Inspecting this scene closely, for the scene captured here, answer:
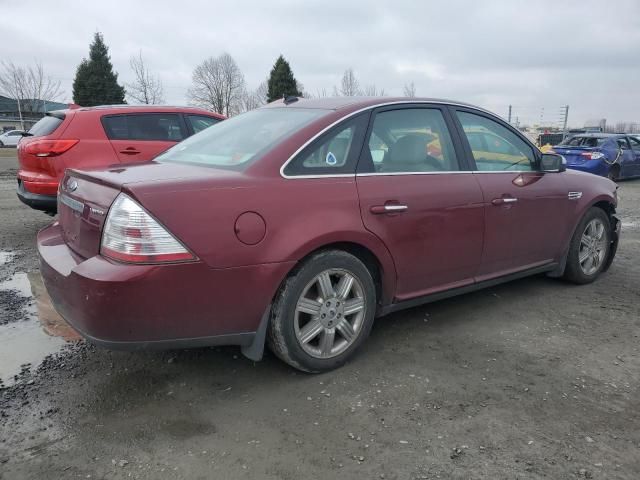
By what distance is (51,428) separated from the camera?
2.60m

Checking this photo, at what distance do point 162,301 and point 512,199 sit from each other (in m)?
2.68

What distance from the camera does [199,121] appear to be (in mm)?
7480

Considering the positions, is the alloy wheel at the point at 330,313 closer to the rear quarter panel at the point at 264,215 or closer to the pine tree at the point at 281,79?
the rear quarter panel at the point at 264,215

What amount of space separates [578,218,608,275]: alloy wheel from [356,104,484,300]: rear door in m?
1.59

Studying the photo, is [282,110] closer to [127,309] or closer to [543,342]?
[127,309]

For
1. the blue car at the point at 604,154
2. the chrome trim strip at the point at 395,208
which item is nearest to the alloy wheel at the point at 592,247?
the chrome trim strip at the point at 395,208

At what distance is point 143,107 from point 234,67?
47850 millimetres

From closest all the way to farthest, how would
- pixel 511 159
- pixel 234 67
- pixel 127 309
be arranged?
pixel 127 309 < pixel 511 159 < pixel 234 67

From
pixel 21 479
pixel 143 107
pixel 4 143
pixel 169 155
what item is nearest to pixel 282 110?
pixel 169 155

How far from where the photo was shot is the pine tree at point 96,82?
42.3m

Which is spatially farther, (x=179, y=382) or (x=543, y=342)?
(x=543, y=342)

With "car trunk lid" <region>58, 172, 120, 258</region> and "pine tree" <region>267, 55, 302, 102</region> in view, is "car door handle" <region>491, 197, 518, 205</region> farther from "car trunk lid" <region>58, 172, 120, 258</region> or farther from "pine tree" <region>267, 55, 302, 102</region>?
"pine tree" <region>267, 55, 302, 102</region>

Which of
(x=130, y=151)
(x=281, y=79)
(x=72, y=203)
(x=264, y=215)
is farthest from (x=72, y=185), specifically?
(x=281, y=79)

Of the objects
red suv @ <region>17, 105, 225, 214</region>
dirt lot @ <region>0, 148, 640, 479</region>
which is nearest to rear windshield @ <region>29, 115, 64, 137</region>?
red suv @ <region>17, 105, 225, 214</region>
